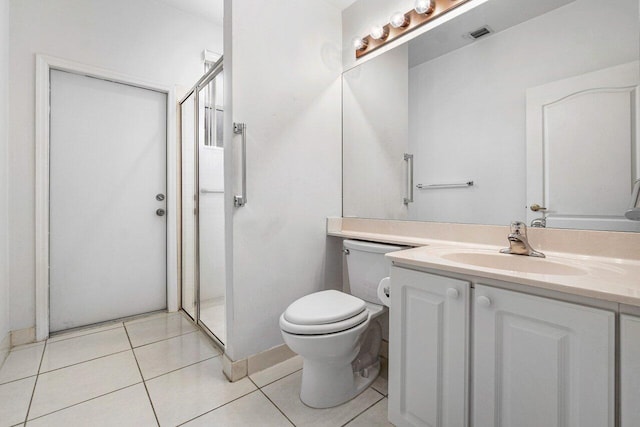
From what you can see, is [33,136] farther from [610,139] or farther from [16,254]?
[610,139]

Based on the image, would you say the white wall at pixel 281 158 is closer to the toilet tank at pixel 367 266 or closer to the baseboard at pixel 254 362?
the baseboard at pixel 254 362

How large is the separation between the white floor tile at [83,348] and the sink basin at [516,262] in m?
2.12

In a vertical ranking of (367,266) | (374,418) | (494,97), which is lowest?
(374,418)

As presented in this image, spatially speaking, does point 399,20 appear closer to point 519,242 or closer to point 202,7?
point 519,242

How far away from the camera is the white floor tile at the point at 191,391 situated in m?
1.33

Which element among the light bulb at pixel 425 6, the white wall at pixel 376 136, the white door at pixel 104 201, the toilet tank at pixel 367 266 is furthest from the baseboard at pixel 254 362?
the light bulb at pixel 425 6

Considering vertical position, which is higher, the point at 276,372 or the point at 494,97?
the point at 494,97

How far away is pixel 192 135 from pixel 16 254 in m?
1.40

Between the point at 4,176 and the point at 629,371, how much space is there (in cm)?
299

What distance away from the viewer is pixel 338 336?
4.25 ft

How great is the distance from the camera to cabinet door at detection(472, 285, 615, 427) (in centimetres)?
74

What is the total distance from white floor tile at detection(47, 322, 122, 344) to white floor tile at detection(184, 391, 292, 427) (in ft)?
4.61

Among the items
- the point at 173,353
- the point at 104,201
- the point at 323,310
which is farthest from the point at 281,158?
the point at 104,201

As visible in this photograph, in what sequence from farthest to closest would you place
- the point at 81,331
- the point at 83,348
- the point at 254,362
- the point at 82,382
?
the point at 81,331 < the point at 83,348 < the point at 254,362 < the point at 82,382
